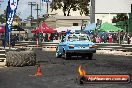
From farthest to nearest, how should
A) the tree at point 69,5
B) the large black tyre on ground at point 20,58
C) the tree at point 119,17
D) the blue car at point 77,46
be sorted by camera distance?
the tree at point 69,5 → the tree at point 119,17 → the blue car at point 77,46 → the large black tyre on ground at point 20,58

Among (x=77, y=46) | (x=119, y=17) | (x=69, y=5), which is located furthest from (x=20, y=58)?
(x=69, y=5)

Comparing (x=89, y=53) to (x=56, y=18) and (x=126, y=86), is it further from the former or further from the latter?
(x=56, y=18)

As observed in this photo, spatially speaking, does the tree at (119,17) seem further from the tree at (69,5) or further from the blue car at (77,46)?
the blue car at (77,46)

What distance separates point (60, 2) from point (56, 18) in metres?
17.0

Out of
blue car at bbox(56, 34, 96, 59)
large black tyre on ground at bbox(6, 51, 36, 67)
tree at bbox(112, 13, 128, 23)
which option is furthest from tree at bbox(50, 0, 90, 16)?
large black tyre on ground at bbox(6, 51, 36, 67)

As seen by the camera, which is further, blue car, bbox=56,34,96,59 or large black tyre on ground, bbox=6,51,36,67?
blue car, bbox=56,34,96,59

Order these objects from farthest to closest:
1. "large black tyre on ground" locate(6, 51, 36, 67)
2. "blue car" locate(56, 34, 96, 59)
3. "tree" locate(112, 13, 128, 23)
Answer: "tree" locate(112, 13, 128, 23)
"blue car" locate(56, 34, 96, 59)
"large black tyre on ground" locate(6, 51, 36, 67)

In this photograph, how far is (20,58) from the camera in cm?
2294

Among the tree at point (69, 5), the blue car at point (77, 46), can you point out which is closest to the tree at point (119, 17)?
the tree at point (69, 5)

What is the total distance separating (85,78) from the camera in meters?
12.6

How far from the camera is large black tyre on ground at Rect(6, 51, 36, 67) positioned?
22.6 meters

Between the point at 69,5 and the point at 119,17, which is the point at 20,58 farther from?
the point at 69,5

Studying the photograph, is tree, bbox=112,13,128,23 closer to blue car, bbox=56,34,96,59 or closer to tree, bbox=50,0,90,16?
tree, bbox=50,0,90,16

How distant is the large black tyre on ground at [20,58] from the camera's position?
74.3 feet
